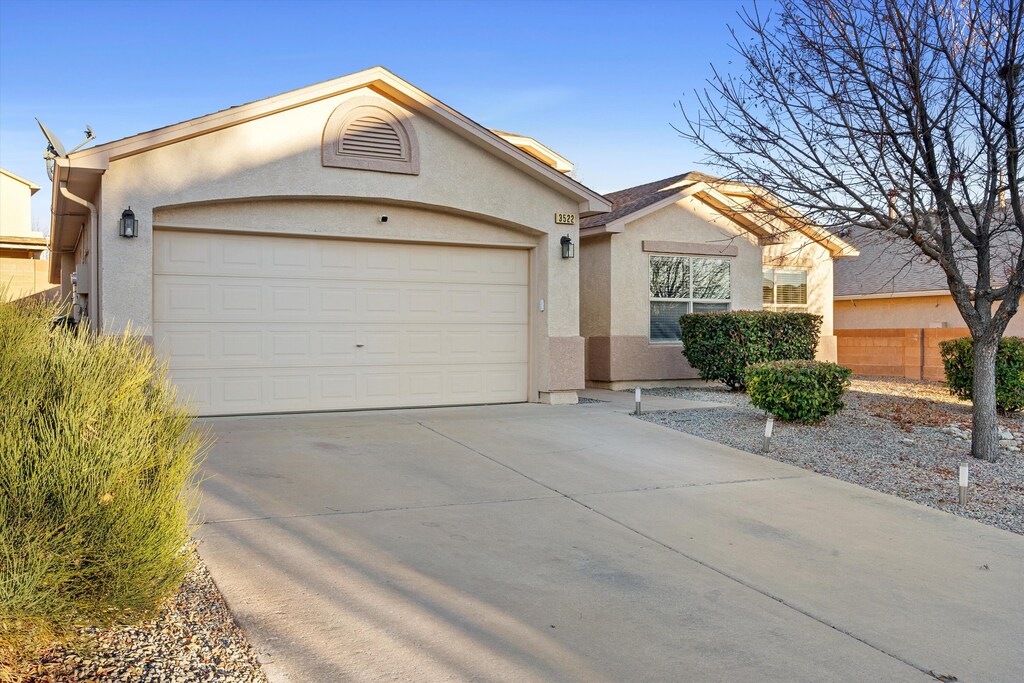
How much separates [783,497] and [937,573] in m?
1.98

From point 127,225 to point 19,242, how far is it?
18479 mm

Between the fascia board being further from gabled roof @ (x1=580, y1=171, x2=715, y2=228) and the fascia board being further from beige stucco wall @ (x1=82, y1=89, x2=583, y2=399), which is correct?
beige stucco wall @ (x1=82, y1=89, x2=583, y2=399)

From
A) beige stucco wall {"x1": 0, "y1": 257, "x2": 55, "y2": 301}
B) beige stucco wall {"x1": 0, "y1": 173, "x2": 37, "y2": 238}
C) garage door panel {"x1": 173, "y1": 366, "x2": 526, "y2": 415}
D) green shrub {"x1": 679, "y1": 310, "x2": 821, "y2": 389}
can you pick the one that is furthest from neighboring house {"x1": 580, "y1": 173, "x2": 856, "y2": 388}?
beige stucco wall {"x1": 0, "y1": 173, "x2": 37, "y2": 238}

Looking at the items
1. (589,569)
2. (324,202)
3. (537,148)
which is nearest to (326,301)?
(324,202)

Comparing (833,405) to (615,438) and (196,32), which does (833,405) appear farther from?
(196,32)

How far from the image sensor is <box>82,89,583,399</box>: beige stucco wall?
1074 centimetres

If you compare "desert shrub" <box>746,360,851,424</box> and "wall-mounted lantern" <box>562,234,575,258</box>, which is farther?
"wall-mounted lantern" <box>562,234,575,258</box>

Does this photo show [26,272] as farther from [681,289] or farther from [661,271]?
[681,289]

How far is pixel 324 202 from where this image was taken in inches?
477

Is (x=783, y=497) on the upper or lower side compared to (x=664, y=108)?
lower

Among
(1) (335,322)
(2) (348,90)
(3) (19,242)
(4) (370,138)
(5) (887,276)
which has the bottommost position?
(1) (335,322)

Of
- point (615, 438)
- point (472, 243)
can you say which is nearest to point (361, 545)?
point (615, 438)

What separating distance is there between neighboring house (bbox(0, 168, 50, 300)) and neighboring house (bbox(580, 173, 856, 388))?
10.1 m

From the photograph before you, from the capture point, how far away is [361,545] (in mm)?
6027
